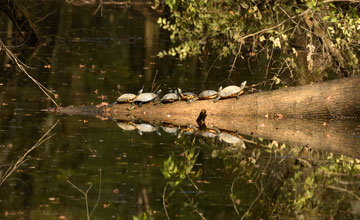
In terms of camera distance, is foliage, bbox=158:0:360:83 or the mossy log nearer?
the mossy log

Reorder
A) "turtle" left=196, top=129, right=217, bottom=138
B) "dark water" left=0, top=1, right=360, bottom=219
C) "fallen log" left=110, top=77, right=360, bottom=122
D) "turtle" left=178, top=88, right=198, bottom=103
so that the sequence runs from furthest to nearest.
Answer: "fallen log" left=110, top=77, right=360, bottom=122
"turtle" left=178, top=88, right=198, bottom=103
"turtle" left=196, top=129, right=217, bottom=138
"dark water" left=0, top=1, right=360, bottom=219

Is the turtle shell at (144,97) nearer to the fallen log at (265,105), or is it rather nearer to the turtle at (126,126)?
the fallen log at (265,105)

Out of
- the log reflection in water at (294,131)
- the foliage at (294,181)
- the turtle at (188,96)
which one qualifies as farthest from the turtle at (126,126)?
the foliage at (294,181)

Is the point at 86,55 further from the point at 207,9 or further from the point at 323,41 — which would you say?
the point at 323,41

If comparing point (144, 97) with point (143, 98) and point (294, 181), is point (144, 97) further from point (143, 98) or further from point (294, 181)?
point (294, 181)

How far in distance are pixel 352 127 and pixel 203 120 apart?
9.01 feet

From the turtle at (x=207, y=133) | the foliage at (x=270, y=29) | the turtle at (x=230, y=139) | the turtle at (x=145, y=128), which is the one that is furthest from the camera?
the foliage at (x=270, y=29)

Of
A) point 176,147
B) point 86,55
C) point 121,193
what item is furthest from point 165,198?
point 86,55

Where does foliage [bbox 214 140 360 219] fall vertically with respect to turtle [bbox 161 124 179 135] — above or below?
below

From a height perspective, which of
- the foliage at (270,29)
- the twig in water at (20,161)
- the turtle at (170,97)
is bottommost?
the twig in water at (20,161)

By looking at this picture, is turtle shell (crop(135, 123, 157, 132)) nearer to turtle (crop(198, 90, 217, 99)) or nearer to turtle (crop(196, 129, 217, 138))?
turtle (crop(196, 129, 217, 138))

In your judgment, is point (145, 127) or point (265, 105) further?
point (265, 105)

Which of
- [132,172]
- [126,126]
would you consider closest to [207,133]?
[126,126]

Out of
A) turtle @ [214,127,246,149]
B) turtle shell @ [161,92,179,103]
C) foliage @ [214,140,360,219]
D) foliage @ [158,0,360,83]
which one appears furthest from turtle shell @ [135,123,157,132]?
foliage @ [158,0,360,83]
